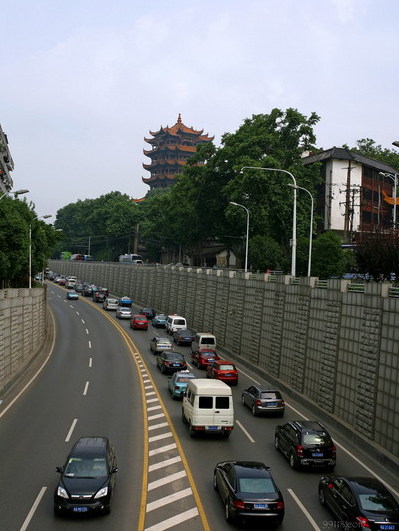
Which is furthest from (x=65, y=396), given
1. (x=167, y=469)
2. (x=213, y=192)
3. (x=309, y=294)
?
(x=213, y=192)

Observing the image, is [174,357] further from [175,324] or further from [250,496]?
[250,496]

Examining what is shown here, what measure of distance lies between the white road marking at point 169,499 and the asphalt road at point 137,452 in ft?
0.10

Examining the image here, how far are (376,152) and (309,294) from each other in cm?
9482

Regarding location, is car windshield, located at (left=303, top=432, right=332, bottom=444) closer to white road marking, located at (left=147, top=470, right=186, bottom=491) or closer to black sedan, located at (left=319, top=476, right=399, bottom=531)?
black sedan, located at (left=319, top=476, right=399, bottom=531)

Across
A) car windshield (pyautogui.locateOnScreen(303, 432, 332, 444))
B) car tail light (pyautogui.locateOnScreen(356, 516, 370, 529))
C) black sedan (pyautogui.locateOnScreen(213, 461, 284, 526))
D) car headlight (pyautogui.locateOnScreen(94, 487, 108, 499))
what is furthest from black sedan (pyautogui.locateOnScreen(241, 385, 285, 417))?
car headlight (pyautogui.locateOnScreen(94, 487, 108, 499))

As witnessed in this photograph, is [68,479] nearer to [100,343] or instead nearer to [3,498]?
[3,498]

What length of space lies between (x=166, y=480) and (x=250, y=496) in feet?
14.1

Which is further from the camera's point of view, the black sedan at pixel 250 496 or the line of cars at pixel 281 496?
the black sedan at pixel 250 496

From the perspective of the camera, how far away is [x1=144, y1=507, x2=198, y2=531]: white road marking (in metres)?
14.2

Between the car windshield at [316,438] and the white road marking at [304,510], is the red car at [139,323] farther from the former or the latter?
the white road marking at [304,510]

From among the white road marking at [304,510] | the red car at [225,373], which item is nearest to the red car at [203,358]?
the red car at [225,373]

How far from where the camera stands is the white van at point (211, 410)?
74.5 ft

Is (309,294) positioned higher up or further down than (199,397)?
higher up

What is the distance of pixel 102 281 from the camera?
118938mm
